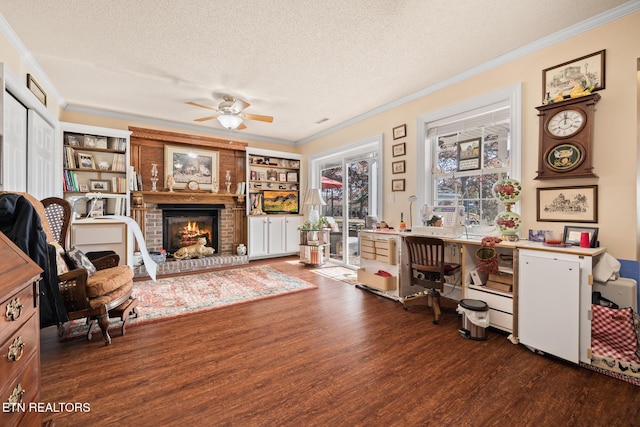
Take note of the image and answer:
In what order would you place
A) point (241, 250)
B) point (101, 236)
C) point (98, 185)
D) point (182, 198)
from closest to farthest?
point (101, 236), point (98, 185), point (182, 198), point (241, 250)

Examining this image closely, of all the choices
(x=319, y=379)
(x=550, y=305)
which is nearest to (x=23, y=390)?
(x=319, y=379)

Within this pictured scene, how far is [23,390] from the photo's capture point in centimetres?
102

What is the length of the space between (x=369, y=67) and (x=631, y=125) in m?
2.31

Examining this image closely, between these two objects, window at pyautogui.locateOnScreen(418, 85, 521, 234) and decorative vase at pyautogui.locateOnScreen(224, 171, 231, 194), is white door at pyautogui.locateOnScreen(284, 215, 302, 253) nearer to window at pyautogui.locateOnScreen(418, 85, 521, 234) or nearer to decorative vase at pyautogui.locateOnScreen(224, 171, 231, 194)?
decorative vase at pyautogui.locateOnScreen(224, 171, 231, 194)

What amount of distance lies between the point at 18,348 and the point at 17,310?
5.4 inches

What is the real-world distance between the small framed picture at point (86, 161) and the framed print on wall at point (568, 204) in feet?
20.0

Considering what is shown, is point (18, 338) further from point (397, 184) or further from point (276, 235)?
point (276, 235)

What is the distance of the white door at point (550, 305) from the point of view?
1948mm

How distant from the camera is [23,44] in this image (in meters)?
2.63

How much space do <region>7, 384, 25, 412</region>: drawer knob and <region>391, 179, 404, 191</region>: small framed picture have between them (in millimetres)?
3831

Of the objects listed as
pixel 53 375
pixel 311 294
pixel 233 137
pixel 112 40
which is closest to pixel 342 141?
pixel 233 137

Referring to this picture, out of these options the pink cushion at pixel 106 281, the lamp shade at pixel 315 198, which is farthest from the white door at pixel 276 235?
the pink cushion at pixel 106 281

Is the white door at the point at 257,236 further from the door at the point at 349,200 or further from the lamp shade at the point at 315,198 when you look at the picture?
the door at the point at 349,200

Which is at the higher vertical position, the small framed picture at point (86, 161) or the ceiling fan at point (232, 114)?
the ceiling fan at point (232, 114)
